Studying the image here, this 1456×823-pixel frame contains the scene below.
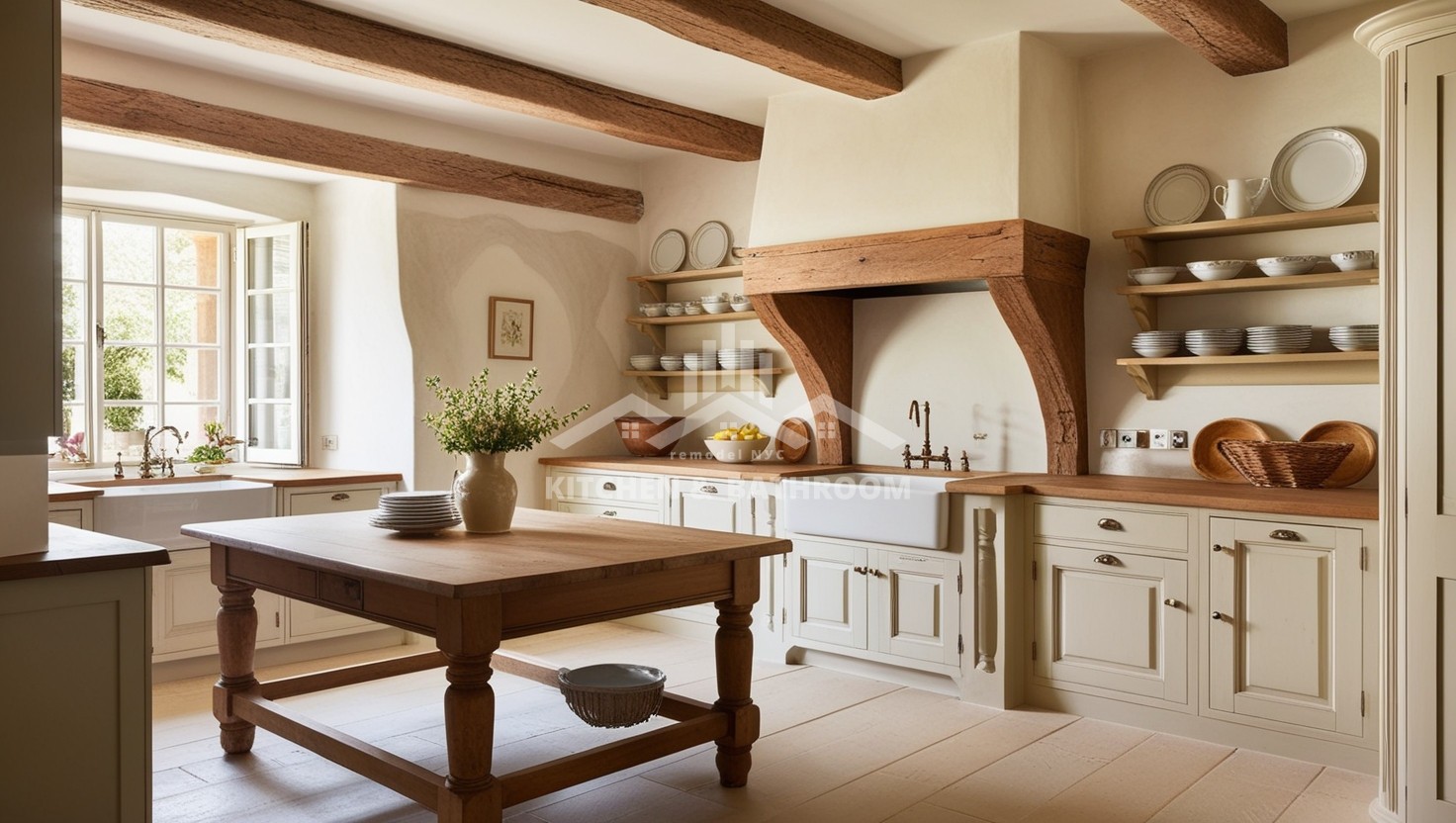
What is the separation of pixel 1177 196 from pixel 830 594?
2.20 metres

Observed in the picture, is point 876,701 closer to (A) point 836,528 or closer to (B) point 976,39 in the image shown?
(A) point 836,528

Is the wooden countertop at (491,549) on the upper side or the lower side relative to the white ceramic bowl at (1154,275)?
lower

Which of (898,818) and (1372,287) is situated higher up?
(1372,287)

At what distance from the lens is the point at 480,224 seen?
18.7 feet

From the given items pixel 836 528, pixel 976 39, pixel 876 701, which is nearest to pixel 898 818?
A: pixel 876 701

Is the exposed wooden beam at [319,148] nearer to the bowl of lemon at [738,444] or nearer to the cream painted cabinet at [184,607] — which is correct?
the bowl of lemon at [738,444]

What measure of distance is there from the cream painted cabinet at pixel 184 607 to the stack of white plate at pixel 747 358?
2555 mm

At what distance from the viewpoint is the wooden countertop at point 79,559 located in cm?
212

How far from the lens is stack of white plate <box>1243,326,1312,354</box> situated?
3.97 metres

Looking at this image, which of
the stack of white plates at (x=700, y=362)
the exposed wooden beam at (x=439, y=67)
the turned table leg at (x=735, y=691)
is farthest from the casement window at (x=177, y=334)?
the turned table leg at (x=735, y=691)

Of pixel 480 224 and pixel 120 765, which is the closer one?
pixel 120 765

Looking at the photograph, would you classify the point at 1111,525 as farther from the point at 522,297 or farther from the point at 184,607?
the point at 184,607

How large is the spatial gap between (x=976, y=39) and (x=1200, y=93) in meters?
0.93

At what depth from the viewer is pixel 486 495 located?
11.1 ft
